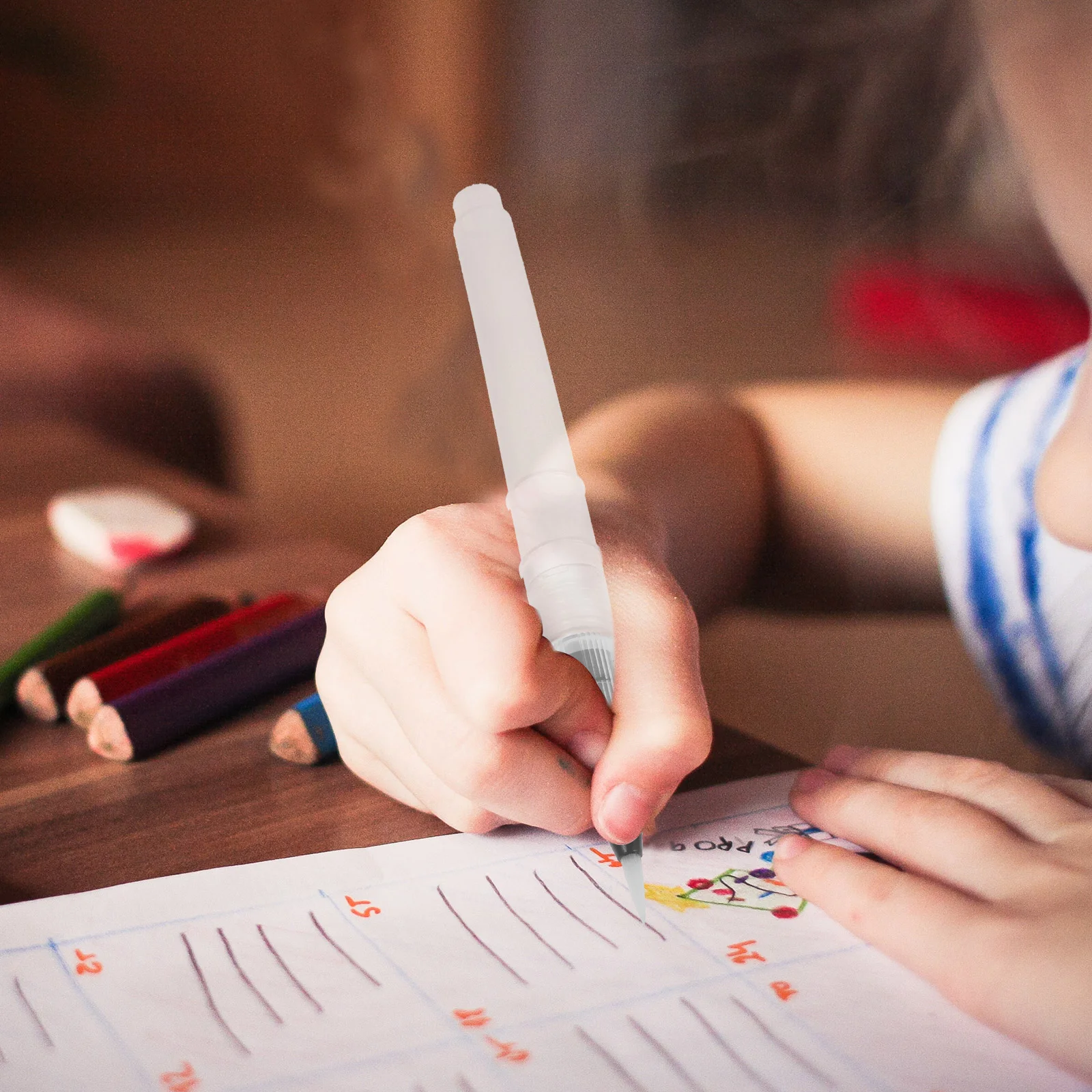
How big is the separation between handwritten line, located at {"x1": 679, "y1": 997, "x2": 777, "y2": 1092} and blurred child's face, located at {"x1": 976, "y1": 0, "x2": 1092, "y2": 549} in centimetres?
17

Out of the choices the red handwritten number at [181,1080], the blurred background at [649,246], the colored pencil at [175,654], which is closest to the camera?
the red handwritten number at [181,1080]

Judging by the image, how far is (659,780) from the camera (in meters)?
0.15

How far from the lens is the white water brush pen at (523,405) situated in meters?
0.16

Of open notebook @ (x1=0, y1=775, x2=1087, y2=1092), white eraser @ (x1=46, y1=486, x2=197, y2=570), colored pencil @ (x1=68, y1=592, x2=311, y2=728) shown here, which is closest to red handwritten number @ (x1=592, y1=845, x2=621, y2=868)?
open notebook @ (x1=0, y1=775, x2=1087, y2=1092)

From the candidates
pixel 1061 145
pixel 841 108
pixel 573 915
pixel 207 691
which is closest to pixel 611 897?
pixel 573 915

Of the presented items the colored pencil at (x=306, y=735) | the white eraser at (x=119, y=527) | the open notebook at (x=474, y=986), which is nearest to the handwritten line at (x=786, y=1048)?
the open notebook at (x=474, y=986)

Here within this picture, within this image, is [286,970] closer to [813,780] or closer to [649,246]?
[813,780]

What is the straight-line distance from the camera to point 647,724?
15 cm

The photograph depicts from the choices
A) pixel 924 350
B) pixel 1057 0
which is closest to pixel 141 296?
pixel 924 350

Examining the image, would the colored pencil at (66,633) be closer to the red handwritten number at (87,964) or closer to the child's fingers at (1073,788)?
the red handwritten number at (87,964)

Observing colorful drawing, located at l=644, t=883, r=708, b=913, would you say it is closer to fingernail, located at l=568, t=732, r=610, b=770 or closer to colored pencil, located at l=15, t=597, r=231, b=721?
fingernail, located at l=568, t=732, r=610, b=770

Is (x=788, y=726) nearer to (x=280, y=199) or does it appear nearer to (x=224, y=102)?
(x=280, y=199)

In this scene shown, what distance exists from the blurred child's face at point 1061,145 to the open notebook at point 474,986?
0.13 meters

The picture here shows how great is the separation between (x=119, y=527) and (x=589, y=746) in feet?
0.77
